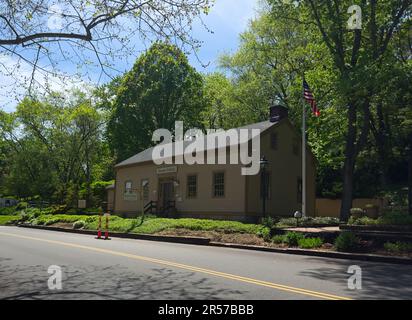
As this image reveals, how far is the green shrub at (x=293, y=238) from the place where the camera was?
16.7m

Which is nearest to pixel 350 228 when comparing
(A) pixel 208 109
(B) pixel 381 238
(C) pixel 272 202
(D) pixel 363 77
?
(B) pixel 381 238

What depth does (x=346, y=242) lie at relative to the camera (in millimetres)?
14922

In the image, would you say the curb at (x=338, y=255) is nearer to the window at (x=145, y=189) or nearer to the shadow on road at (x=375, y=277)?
the shadow on road at (x=375, y=277)

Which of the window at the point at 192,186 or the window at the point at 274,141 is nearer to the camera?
the window at the point at 274,141

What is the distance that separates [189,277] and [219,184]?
60.6ft

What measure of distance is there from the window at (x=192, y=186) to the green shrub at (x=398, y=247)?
16.4m

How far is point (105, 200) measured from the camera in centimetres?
5147

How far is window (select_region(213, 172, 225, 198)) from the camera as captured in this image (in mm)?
27541

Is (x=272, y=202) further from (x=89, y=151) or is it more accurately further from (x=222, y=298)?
(x=89, y=151)

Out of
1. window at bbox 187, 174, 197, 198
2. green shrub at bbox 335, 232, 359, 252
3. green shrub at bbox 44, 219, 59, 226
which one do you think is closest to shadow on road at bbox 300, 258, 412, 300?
green shrub at bbox 335, 232, 359, 252

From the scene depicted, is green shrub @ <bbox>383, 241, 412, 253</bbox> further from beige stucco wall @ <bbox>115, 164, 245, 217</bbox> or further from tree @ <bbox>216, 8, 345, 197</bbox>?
tree @ <bbox>216, 8, 345, 197</bbox>

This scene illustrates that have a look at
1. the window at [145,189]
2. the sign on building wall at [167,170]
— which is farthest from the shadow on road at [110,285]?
the window at [145,189]

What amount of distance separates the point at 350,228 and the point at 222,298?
1288 cm

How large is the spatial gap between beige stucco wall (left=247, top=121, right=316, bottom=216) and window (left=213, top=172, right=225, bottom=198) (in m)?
2.07
